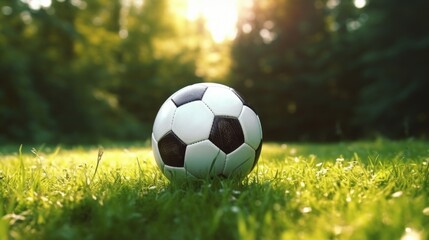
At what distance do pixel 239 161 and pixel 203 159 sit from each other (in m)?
0.29

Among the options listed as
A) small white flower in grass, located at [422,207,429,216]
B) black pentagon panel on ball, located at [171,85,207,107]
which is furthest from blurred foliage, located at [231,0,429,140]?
small white flower in grass, located at [422,207,429,216]

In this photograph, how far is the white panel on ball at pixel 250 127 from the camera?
3.69 m

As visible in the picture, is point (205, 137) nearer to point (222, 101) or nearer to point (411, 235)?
point (222, 101)

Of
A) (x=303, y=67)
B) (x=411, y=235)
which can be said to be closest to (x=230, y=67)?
(x=303, y=67)

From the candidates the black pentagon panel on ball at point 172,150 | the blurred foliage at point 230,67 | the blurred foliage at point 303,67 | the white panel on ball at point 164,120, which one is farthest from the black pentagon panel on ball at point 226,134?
the blurred foliage at point 303,67

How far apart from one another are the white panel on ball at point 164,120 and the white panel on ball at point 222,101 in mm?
296

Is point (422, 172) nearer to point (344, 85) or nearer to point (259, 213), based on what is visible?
point (259, 213)

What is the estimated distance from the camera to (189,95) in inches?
148

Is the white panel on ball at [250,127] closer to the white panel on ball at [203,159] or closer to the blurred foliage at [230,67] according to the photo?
the white panel on ball at [203,159]

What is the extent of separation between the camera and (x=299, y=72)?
24047 millimetres

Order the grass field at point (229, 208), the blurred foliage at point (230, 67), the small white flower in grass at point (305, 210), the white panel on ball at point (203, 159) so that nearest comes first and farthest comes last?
the grass field at point (229, 208) < the small white flower in grass at point (305, 210) < the white panel on ball at point (203, 159) < the blurred foliage at point (230, 67)

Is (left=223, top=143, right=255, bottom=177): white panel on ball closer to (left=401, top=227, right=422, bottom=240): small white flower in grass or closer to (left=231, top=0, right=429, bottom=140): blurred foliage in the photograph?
(left=401, top=227, right=422, bottom=240): small white flower in grass

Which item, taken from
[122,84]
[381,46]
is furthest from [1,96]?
[381,46]

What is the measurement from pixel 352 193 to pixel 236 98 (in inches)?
54.3
